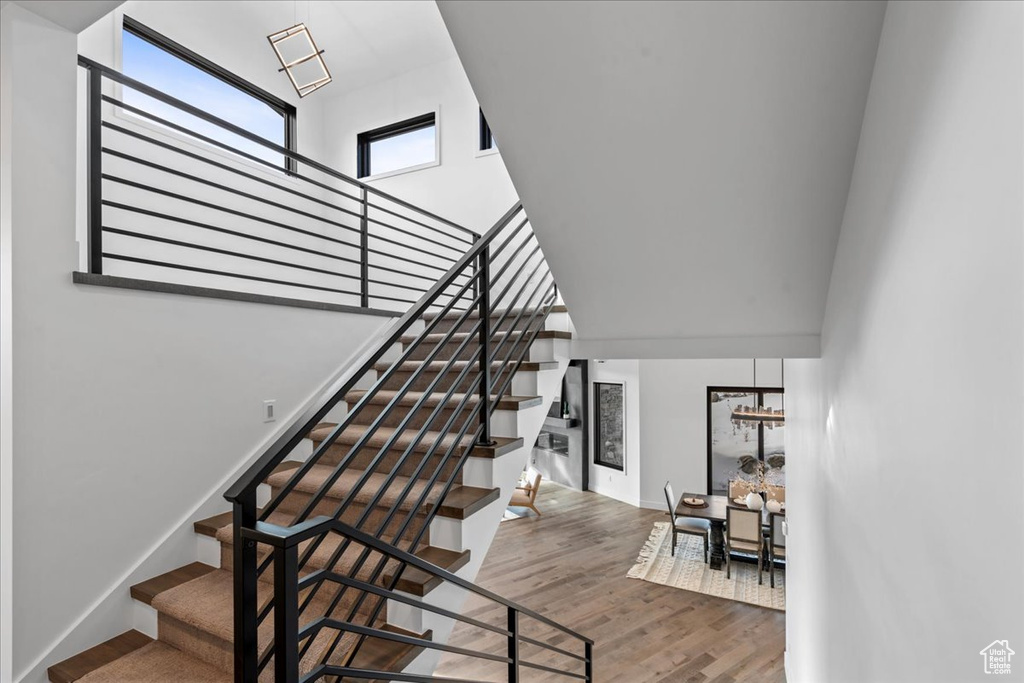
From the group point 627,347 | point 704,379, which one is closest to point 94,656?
point 627,347

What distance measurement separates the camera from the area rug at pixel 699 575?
5348 millimetres

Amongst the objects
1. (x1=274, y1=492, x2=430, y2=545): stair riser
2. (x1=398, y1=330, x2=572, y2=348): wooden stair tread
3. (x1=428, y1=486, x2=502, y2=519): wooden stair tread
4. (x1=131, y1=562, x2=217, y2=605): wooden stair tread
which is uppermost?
(x1=398, y1=330, x2=572, y2=348): wooden stair tread

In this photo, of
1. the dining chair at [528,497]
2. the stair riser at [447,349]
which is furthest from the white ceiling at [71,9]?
the dining chair at [528,497]

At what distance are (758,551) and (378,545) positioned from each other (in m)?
5.57

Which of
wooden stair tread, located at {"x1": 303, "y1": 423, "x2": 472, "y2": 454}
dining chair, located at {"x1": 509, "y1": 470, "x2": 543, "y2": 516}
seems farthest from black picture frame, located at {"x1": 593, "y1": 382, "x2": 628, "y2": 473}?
wooden stair tread, located at {"x1": 303, "y1": 423, "x2": 472, "y2": 454}

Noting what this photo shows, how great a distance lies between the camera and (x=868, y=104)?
1.14 metres

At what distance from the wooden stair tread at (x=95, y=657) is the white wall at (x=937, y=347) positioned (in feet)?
8.30

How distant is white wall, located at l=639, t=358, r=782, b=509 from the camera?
26.1 feet

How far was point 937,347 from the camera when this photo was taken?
2.58 feet

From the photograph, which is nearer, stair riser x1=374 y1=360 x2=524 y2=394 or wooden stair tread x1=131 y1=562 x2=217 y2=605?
wooden stair tread x1=131 y1=562 x2=217 y2=605

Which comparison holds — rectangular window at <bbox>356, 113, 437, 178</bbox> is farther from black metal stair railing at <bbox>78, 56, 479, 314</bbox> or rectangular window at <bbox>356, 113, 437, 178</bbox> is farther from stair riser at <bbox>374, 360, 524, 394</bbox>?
stair riser at <bbox>374, 360, 524, 394</bbox>

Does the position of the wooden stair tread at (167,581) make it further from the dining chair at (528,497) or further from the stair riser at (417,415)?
the dining chair at (528,497)

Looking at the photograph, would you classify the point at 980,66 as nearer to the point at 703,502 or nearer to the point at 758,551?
the point at 758,551

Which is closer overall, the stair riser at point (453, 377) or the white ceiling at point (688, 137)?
the white ceiling at point (688, 137)
